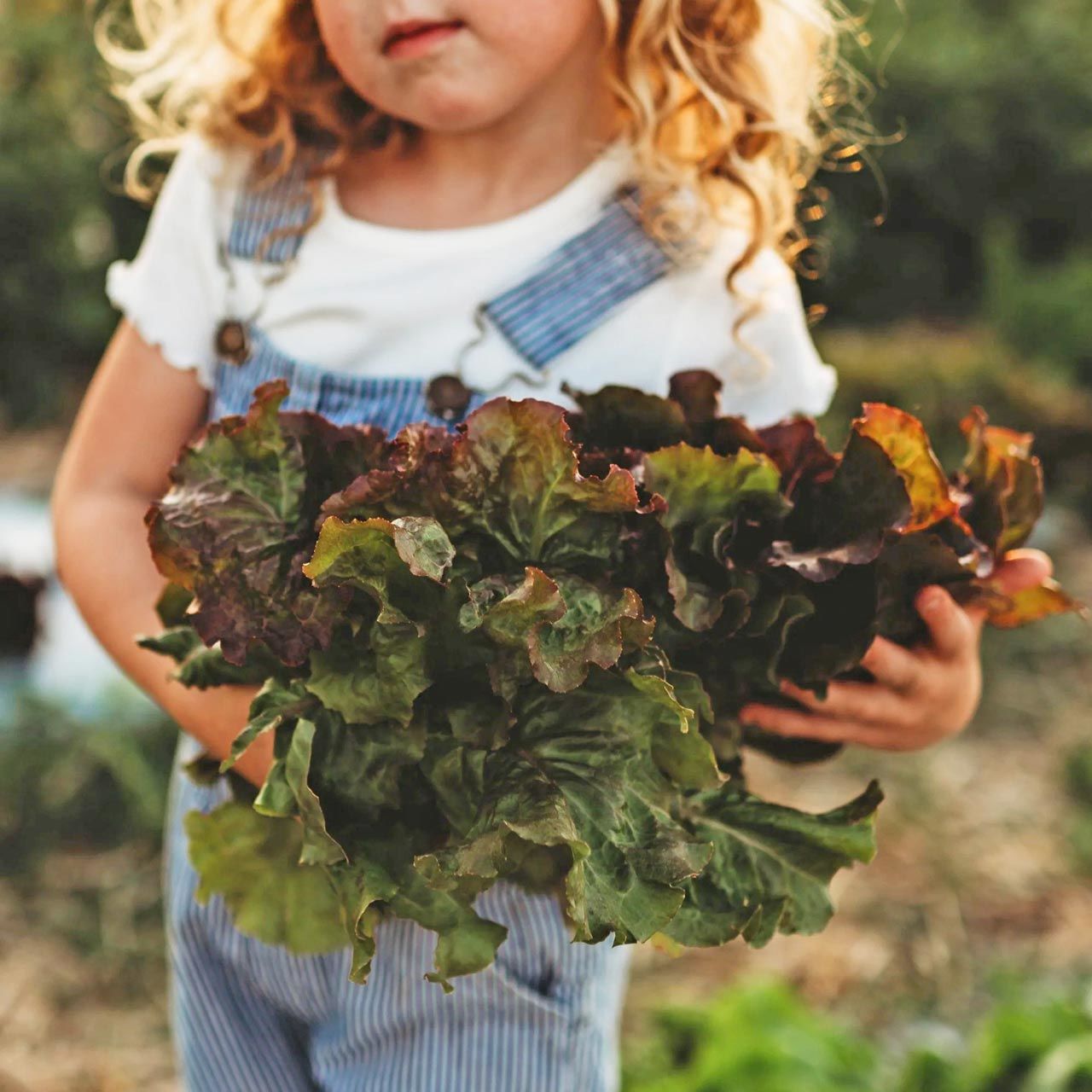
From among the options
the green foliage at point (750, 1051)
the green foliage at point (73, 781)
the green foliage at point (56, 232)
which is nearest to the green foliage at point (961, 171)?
the green foliage at point (56, 232)

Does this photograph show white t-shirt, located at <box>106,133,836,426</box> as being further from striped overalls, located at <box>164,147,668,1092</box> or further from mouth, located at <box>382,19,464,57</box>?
mouth, located at <box>382,19,464,57</box>

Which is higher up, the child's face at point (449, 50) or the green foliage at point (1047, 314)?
the child's face at point (449, 50)

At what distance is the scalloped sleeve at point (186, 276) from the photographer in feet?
5.28

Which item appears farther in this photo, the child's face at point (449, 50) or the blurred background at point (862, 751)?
the blurred background at point (862, 751)

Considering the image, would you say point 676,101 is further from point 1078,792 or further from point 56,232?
point 56,232

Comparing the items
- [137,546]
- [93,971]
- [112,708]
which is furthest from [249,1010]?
[112,708]

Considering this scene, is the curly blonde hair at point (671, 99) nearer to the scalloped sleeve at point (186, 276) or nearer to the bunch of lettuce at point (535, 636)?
the scalloped sleeve at point (186, 276)

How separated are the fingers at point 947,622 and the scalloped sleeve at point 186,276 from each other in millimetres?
874

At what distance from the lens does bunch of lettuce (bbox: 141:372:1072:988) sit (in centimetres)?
101

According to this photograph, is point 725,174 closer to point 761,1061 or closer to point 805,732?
point 805,732

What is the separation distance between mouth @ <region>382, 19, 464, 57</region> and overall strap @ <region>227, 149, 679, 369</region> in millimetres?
284

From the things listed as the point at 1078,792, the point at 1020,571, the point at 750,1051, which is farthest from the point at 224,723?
the point at 1078,792

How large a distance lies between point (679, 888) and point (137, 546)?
82 cm

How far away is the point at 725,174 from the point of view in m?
1.62
